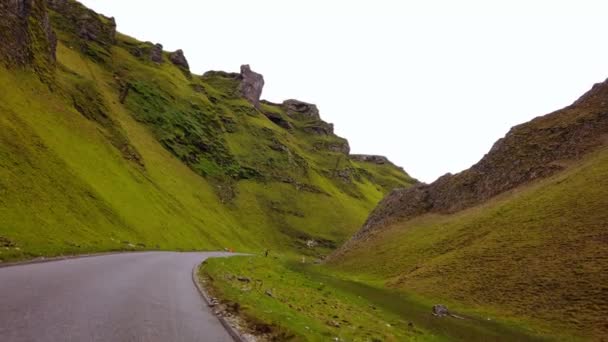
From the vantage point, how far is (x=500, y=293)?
4312 centimetres

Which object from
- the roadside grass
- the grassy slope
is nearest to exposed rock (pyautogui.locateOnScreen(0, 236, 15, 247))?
the roadside grass

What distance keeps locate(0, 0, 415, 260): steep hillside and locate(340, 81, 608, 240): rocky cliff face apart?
159 ft

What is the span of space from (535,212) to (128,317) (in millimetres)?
53556

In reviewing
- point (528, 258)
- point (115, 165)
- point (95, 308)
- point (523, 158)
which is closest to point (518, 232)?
point (528, 258)

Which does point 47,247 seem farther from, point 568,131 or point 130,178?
point 568,131

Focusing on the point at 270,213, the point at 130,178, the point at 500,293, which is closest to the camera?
the point at 500,293

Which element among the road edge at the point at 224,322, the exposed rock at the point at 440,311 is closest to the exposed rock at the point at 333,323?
the road edge at the point at 224,322

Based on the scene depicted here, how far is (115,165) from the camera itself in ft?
266

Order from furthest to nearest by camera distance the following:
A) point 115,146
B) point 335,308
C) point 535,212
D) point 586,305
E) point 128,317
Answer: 1. point 115,146
2. point 535,212
3. point 586,305
4. point 335,308
5. point 128,317

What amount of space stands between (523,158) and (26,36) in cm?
9240

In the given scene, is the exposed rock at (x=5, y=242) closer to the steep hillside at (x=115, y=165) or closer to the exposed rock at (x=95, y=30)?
the steep hillside at (x=115, y=165)

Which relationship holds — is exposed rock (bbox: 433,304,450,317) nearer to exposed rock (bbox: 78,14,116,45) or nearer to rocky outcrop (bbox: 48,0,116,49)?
rocky outcrop (bbox: 48,0,116,49)

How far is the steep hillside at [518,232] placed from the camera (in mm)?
38750

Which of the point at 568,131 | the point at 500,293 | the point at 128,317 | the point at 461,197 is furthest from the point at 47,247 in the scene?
the point at 568,131
